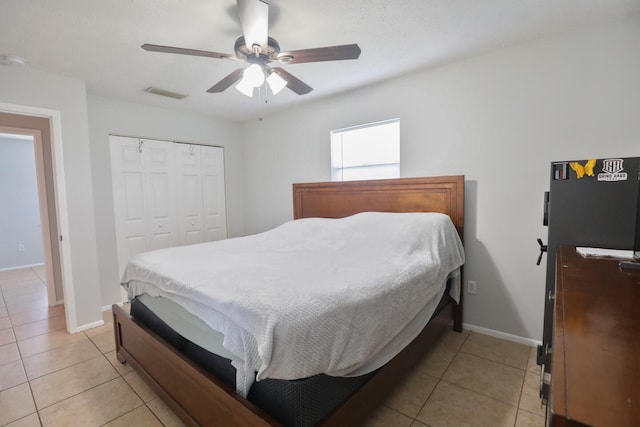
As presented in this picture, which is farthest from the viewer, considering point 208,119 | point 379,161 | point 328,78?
point 208,119

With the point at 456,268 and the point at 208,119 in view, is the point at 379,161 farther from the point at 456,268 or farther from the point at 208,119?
the point at 208,119

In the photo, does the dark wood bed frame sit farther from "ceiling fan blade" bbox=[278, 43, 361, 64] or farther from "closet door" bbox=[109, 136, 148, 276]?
"closet door" bbox=[109, 136, 148, 276]

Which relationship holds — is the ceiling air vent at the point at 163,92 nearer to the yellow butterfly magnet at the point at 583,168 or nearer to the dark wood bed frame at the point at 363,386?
the dark wood bed frame at the point at 363,386

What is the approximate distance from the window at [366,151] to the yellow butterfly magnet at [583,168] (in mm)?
1555

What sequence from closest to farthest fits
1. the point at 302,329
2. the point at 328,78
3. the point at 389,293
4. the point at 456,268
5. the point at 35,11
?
1. the point at 302,329
2. the point at 389,293
3. the point at 35,11
4. the point at 456,268
5. the point at 328,78

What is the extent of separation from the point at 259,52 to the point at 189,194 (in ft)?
9.26

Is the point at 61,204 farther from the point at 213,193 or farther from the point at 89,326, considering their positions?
the point at 213,193

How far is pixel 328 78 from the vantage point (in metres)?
2.86

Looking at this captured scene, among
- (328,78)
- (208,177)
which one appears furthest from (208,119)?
(328,78)

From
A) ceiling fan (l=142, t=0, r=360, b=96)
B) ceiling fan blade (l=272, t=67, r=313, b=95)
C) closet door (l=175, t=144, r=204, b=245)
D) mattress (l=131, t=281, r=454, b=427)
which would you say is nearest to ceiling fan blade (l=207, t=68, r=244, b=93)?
ceiling fan (l=142, t=0, r=360, b=96)

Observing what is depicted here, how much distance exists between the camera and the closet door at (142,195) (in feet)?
11.3

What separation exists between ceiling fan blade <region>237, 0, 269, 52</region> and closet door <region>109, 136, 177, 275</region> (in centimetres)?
260

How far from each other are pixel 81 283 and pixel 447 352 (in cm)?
340

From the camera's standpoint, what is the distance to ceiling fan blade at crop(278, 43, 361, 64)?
162cm
